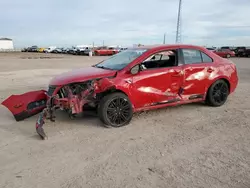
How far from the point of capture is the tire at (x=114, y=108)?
199 inches

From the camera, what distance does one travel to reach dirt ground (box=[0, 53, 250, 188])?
10.8ft

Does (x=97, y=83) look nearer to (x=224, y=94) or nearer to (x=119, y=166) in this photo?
(x=119, y=166)

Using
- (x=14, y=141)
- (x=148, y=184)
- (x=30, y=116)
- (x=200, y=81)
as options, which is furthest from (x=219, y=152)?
(x=30, y=116)

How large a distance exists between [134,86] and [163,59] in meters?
1.25

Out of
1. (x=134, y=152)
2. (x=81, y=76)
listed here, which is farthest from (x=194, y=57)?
(x=134, y=152)

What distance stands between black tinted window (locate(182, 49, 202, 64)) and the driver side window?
27 centimetres

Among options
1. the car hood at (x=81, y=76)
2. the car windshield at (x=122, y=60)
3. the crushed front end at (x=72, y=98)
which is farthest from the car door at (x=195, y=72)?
the crushed front end at (x=72, y=98)

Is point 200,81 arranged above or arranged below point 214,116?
above

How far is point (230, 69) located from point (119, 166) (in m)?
4.54

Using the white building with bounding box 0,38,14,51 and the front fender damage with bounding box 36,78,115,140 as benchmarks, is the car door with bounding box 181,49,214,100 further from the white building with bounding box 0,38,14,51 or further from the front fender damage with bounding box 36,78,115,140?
the white building with bounding box 0,38,14,51

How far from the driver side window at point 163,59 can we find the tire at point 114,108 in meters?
1.13

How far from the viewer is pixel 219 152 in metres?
Answer: 4.03

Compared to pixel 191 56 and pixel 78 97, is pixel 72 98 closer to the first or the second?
pixel 78 97

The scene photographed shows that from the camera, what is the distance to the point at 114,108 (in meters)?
5.15
